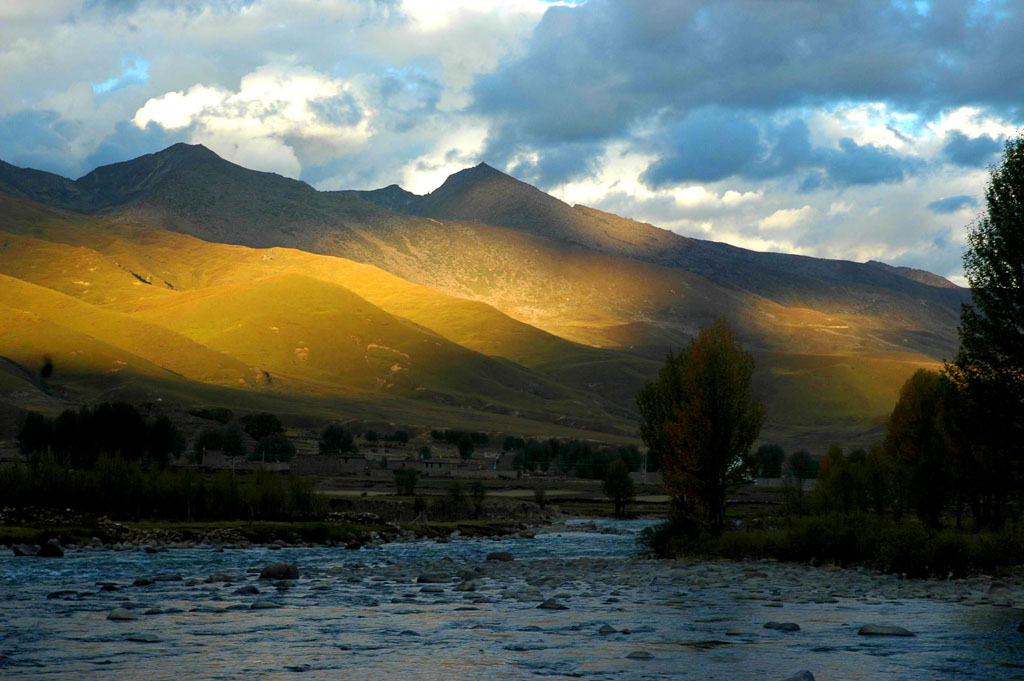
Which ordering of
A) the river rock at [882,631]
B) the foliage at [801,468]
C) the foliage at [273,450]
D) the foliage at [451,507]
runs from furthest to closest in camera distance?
the foliage at [801,468], the foliage at [273,450], the foliage at [451,507], the river rock at [882,631]

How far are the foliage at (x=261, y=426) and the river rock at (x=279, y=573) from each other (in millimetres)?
147470

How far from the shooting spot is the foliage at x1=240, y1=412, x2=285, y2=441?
185 meters

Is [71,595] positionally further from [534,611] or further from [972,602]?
[972,602]

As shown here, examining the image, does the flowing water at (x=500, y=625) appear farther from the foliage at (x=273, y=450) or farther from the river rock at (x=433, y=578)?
the foliage at (x=273, y=450)

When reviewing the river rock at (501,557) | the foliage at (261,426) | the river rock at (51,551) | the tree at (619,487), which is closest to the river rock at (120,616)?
the river rock at (51,551)

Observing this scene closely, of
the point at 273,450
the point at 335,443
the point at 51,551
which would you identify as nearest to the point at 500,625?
the point at 51,551

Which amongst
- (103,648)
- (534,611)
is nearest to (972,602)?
(534,611)

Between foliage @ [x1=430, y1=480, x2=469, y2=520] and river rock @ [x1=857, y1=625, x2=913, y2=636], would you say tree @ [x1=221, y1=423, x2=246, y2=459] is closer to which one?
foliage @ [x1=430, y1=480, x2=469, y2=520]

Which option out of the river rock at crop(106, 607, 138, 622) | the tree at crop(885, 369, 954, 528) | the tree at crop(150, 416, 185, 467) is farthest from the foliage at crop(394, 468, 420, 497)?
the river rock at crop(106, 607, 138, 622)

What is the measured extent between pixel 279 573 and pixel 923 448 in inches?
1575

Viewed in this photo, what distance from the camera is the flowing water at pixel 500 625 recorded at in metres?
19.1

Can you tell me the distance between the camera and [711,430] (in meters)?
48.2

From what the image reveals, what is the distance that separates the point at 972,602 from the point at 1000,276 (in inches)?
561

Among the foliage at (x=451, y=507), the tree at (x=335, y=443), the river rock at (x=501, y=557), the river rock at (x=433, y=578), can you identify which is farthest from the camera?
the tree at (x=335, y=443)
